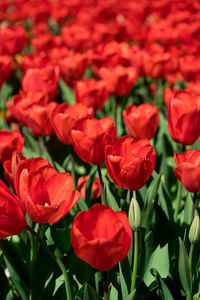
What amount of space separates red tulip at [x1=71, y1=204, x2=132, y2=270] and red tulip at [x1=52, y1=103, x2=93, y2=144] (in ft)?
1.66

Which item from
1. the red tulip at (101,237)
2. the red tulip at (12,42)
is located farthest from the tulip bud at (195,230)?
the red tulip at (12,42)

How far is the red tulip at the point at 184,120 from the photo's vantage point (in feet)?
4.70

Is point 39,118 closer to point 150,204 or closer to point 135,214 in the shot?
point 150,204

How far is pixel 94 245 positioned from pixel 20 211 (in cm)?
22

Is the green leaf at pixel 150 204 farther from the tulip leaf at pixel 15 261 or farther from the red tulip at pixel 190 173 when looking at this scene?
→ the tulip leaf at pixel 15 261

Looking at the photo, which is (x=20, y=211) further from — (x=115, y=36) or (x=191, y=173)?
(x=115, y=36)

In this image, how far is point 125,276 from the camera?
1284 mm

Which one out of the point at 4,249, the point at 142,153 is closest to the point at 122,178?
the point at 142,153

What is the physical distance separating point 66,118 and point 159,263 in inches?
24.1

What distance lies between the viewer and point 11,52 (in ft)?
10.9

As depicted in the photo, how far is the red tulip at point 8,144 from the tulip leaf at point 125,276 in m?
0.64

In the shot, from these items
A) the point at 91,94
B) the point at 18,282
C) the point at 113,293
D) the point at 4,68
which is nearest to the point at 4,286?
the point at 18,282

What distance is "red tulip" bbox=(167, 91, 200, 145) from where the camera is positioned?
4.70 feet

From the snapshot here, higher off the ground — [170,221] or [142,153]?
[142,153]
